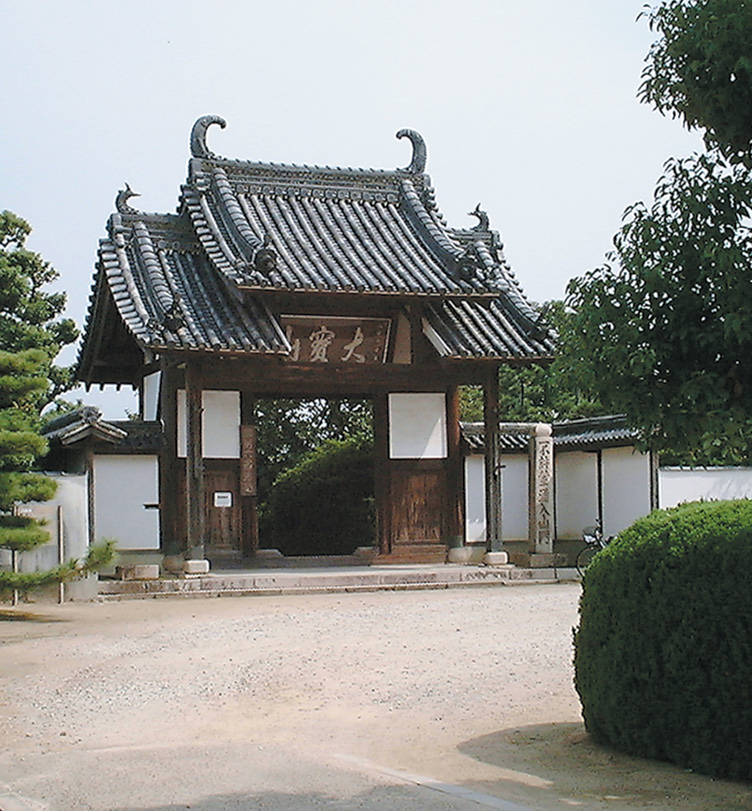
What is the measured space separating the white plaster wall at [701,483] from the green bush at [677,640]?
13.7 meters

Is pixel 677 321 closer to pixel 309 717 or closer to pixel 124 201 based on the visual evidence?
pixel 309 717

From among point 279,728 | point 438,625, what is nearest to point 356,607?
point 438,625

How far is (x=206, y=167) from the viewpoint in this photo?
2323cm

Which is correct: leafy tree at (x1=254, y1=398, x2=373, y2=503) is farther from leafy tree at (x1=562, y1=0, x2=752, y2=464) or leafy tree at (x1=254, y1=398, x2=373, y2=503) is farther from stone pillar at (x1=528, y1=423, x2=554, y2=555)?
leafy tree at (x1=562, y1=0, x2=752, y2=464)

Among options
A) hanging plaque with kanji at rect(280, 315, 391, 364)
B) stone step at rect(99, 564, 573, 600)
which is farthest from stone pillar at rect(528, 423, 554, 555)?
hanging plaque with kanji at rect(280, 315, 391, 364)

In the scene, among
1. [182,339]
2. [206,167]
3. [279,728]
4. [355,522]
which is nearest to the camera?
[279,728]

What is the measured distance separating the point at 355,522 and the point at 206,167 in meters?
8.38

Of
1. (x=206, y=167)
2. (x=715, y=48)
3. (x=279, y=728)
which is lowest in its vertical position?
(x=279, y=728)

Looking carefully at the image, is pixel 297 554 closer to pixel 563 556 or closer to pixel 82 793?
pixel 563 556

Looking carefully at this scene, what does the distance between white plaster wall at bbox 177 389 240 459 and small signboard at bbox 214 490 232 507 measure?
62 cm

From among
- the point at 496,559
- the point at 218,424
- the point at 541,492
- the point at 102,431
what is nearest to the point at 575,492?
the point at 541,492

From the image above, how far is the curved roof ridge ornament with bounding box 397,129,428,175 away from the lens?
24606 millimetres

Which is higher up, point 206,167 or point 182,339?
point 206,167

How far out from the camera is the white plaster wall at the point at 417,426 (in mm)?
21656
